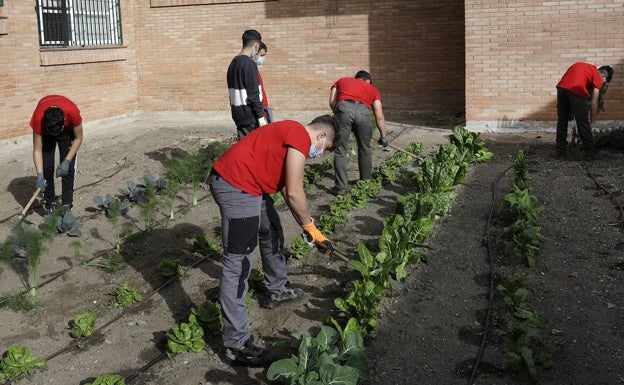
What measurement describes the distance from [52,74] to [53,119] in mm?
6498

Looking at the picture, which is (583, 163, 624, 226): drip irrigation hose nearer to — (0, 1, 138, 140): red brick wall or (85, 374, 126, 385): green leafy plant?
(85, 374, 126, 385): green leafy plant

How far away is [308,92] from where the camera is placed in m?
15.3

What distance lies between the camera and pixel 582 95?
10.1 metres

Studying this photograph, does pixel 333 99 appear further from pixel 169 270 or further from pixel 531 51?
pixel 531 51

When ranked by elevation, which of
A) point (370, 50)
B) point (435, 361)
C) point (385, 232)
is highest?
point (370, 50)

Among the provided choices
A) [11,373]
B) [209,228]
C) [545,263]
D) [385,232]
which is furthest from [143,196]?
[545,263]

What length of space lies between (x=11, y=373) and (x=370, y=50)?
11282 millimetres

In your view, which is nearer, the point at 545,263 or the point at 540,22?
the point at 545,263

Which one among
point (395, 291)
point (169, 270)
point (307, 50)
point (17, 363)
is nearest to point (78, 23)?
point (307, 50)

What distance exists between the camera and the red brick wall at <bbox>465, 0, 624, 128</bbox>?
1206 cm

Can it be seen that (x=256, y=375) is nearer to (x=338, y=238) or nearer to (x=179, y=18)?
(x=338, y=238)

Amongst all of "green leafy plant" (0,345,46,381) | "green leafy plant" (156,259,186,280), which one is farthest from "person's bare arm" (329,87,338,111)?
"green leafy plant" (0,345,46,381)

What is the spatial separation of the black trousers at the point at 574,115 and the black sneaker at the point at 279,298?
624 cm

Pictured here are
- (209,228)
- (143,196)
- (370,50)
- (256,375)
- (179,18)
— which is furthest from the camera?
(179,18)
